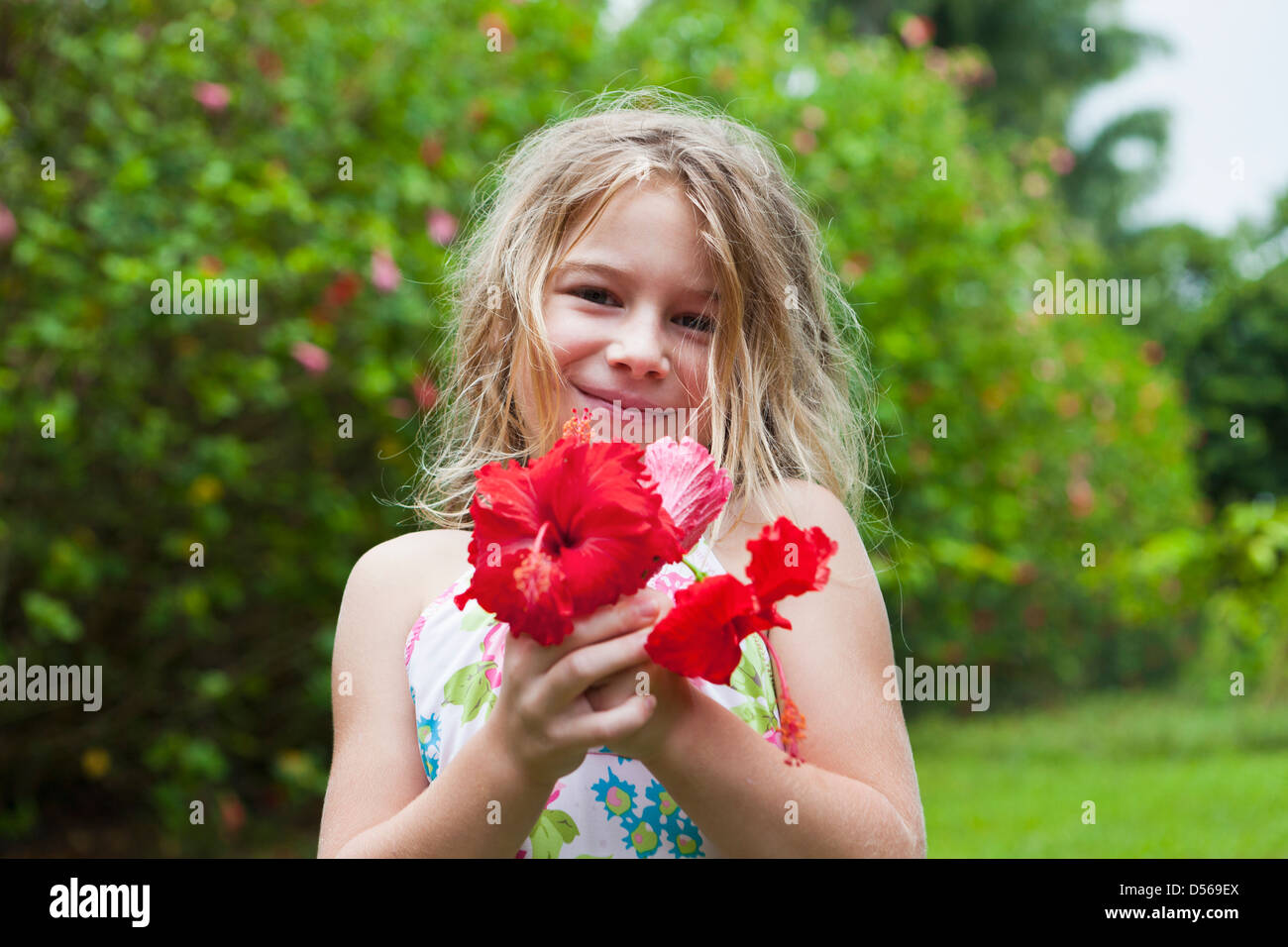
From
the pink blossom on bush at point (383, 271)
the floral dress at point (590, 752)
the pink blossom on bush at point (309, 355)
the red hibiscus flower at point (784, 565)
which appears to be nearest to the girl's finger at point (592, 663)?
the red hibiscus flower at point (784, 565)

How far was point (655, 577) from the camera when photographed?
4.45 ft

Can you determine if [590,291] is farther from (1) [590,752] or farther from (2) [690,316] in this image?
(1) [590,752]

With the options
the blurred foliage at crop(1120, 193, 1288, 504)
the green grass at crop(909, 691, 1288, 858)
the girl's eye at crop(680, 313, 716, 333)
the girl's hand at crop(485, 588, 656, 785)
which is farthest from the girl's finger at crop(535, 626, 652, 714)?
the blurred foliage at crop(1120, 193, 1288, 504)

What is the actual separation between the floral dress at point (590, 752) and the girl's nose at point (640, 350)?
9.4 inches

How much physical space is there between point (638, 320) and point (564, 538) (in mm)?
514

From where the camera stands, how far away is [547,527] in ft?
3.26

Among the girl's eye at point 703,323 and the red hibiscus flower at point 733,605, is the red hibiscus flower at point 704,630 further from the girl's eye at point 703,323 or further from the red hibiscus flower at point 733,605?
the girl's eye at point 703,323

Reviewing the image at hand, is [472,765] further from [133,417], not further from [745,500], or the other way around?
[133,417]

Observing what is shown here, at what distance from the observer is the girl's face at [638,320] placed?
1458mm

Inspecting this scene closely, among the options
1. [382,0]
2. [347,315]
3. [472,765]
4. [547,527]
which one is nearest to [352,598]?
[472,765]

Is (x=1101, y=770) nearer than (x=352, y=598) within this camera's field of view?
No

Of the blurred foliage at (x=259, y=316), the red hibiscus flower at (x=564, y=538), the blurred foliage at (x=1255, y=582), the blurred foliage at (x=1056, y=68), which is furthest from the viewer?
the blurred foliage at (x=1056, y=68)

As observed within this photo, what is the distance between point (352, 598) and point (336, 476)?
2.68 m

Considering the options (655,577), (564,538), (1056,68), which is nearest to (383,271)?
(655,577)
